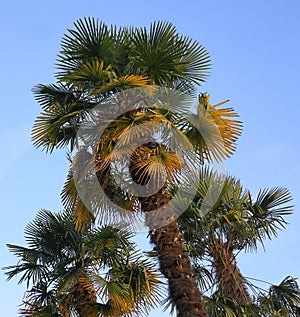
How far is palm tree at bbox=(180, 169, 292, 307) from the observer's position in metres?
10.9

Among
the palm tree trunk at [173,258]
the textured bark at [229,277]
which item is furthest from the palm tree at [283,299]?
the palm tree trunk at [173,258]

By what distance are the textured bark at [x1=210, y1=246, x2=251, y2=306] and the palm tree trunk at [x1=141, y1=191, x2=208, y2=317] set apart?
8.72 ft

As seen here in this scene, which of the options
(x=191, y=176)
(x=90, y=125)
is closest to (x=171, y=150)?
Result: (x=191, y=176)

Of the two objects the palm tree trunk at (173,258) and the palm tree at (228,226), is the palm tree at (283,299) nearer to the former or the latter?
the palm tree at (228,226)

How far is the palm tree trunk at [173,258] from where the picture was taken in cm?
802

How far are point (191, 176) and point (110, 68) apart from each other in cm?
225

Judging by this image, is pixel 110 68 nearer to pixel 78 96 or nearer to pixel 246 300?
pixel 78 96

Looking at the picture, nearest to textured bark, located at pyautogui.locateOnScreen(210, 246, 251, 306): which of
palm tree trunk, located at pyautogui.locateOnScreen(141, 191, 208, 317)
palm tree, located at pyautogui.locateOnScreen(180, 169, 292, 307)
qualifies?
palm tree, located at pyautogui.locateOnScreen(180, 169, 292, 307)

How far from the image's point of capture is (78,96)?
10.2 m

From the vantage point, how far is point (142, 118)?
352 inches

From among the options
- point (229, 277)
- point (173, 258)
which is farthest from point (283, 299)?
point (173, 258)

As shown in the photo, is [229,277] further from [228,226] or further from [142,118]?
[142,118]

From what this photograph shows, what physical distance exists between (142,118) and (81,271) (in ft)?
10.8

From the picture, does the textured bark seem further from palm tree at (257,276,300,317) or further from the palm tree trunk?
the palm tree trunk
